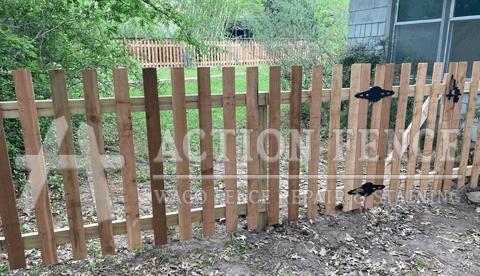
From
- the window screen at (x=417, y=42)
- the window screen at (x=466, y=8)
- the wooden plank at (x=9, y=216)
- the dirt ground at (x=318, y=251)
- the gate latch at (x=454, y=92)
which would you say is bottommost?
the dirt ground at (x=318, y=251)

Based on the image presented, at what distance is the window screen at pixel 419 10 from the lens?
228 inches

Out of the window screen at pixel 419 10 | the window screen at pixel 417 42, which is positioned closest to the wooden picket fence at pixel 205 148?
the window screen at pixel 417 42

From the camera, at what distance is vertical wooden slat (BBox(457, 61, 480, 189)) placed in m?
3.79

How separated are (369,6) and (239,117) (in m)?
3.49

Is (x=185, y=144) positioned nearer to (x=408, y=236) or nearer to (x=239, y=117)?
(x=408, y=236)

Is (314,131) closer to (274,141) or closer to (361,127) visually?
(274,141)

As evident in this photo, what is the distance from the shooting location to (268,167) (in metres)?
3.07

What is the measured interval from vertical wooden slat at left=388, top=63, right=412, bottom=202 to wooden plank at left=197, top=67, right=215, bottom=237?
1.88 metres

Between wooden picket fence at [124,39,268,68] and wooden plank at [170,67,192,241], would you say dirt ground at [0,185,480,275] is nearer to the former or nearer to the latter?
wooden plank at [170,67,192,241]

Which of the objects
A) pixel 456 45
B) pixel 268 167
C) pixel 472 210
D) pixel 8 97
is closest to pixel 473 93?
pixel 472 210

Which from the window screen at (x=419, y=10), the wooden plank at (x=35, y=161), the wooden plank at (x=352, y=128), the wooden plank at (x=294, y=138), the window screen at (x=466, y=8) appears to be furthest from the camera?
the window screen at (x=419, y=10)

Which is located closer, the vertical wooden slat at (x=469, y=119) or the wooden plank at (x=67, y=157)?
the wooden plank at (x=67, y=157)

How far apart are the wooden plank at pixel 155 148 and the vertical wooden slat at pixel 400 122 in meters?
2.28

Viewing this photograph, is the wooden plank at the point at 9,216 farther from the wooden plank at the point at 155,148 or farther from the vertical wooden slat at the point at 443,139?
the vertical wooden slat at the point at 443,139
